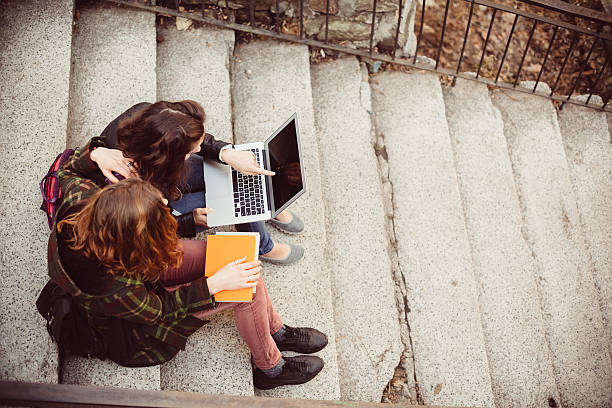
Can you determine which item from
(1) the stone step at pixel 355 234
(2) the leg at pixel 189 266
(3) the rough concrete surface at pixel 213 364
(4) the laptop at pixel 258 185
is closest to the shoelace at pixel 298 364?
(3) the rough concrete surface at pixel 213 364

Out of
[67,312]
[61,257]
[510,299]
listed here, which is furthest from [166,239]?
[510,299]

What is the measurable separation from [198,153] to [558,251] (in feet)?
8.35

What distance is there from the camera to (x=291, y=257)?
279 centimetres

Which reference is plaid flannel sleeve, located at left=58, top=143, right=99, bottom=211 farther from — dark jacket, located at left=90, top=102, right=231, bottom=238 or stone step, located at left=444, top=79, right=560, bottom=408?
stone step, located at left=444, top=79, right=560, bottom=408

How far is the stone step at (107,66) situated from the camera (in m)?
2.82

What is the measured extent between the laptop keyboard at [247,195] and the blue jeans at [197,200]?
75 millimetres

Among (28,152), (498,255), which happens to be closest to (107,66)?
(28,152)

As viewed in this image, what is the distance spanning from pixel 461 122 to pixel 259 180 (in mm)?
1894

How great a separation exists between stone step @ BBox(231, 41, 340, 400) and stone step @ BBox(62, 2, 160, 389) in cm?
60

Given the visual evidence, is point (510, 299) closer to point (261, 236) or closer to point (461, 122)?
point (461, 122)

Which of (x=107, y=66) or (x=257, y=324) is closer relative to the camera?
Result: (x=257, y=324)

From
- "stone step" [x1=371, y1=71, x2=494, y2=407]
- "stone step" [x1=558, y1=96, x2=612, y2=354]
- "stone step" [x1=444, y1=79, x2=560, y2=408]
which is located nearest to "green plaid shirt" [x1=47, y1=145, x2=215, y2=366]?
"stone step" [x1=371, y1=71, x2=494, y2=407]

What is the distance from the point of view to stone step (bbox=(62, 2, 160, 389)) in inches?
111

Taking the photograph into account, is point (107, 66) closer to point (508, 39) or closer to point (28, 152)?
point (28, 152)
